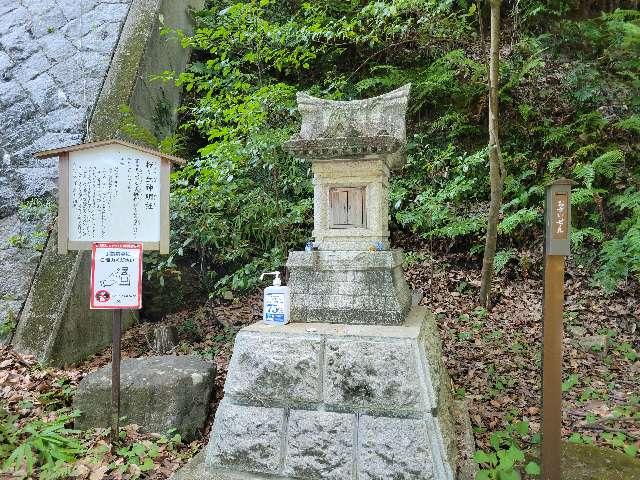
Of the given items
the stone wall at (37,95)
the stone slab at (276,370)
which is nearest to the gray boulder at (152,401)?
the stone slab at (276,370)

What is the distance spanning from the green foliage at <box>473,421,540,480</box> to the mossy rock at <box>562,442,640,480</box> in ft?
1.01

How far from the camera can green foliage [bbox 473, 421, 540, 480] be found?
9.66ft

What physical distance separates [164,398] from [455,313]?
4044 mm

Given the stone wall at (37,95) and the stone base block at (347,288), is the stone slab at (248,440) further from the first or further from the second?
the stone wall at (37,95)

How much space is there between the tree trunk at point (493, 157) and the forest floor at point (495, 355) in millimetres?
551

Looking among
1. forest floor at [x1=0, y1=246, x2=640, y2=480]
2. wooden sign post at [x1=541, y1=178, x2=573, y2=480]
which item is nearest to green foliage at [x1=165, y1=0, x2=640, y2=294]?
forest floor at [x1=0, y1=246, x2=640, y2=480]

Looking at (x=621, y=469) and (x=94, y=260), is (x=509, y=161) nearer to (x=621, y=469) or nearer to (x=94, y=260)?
(x=621, y=469)

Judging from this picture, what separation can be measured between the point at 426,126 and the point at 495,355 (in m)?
4.68

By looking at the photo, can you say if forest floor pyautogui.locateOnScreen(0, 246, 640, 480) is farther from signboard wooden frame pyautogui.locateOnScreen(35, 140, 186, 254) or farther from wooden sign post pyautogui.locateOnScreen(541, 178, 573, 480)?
signboard wooden frame pyautogui.locateOnScreen(35, 140, 186, 254)

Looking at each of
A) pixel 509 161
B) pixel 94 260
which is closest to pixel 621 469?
pixel 94 260

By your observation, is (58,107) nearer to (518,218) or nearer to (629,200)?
(518,218)

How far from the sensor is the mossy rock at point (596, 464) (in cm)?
307

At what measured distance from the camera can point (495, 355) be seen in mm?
5188

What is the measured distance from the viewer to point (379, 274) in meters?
3.55
